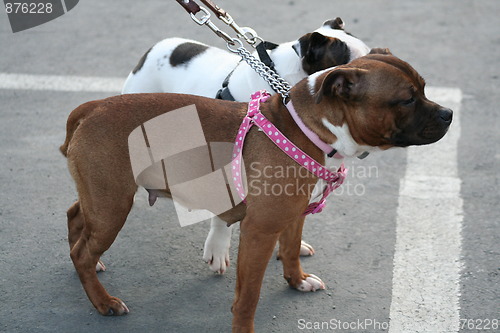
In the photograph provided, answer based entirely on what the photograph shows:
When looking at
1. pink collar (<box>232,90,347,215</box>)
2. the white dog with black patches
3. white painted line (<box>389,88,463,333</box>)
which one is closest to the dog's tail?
pink collar (<box>232,90,347,215</box>)

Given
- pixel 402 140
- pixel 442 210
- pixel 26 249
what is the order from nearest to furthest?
pixel 402 140 → pixel 26 249 → pixel 442 210

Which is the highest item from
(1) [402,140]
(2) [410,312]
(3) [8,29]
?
(1) [402,140]

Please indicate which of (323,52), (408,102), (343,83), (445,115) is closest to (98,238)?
(343,83)

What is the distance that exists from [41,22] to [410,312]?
5.52 meters

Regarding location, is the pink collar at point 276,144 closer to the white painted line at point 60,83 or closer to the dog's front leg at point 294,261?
the dog's front leg at point 294,261

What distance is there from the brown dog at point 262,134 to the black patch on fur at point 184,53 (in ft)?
2.87

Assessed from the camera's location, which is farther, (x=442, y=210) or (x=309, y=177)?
(x=442, y=210)

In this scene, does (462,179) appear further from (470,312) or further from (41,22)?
(41,22)

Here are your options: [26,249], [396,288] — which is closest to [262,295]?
[396,288]

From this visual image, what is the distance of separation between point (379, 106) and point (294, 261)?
45.5 inches

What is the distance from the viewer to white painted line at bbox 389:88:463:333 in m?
3.95

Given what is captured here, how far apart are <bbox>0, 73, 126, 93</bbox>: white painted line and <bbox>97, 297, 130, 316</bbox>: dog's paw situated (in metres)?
2.84

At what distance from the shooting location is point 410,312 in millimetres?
3971

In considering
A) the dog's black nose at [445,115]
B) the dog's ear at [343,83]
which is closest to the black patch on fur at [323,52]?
the dog's ear at [343,83]
